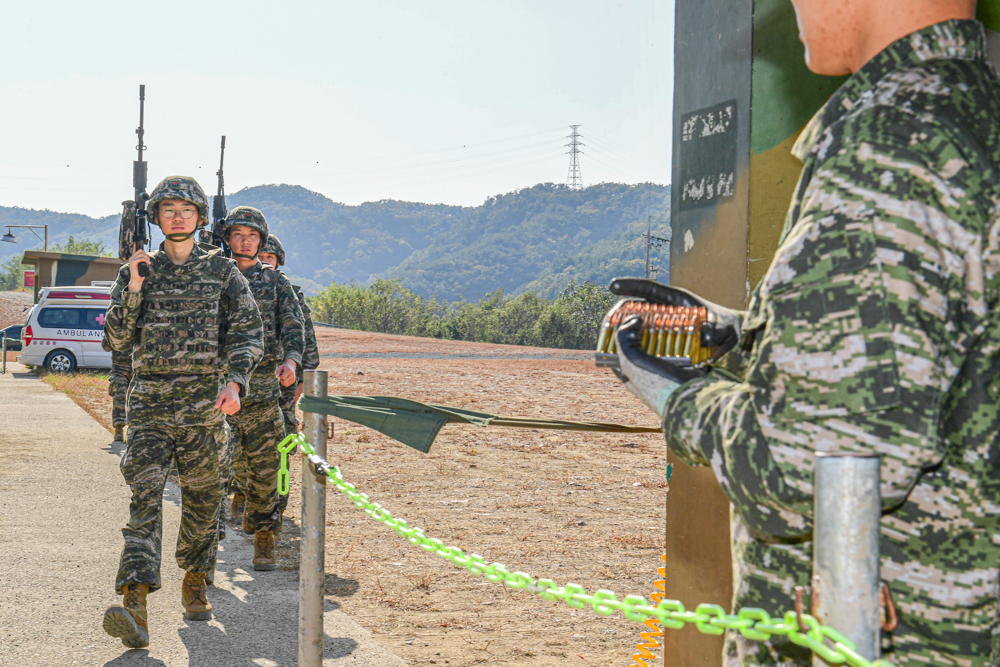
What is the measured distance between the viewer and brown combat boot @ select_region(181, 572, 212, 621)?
14.5 feet

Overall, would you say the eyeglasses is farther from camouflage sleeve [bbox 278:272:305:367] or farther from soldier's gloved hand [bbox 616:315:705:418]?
soldier's gloved hand [bbox 616:315:705:418]

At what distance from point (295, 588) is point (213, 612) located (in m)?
0.54

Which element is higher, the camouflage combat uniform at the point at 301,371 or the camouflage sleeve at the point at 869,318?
the camouflage sleeve at the point at 869,318

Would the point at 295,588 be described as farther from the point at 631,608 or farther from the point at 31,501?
the point at 631,608

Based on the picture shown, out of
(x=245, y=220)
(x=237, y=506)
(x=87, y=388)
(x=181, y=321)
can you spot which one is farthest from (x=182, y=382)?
(x=87, y=388)

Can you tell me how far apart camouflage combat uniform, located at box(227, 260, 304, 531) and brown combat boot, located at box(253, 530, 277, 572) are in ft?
0.15

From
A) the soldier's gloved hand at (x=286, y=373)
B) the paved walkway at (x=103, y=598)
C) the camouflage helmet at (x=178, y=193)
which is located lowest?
the paved walkway at (x=103, y=598)

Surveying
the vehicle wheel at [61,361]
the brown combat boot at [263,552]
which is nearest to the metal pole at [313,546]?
the brown combat boot at [263,552]

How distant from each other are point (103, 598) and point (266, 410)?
59.0 inches

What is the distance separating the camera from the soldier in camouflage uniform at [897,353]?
1103 mm

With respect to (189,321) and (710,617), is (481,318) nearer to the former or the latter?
(189,321)

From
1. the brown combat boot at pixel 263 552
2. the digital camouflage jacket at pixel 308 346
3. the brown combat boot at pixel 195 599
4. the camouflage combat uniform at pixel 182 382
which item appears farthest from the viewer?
the digital camouflage jacket at pixel 308 346

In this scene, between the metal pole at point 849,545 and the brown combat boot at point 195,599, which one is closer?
the metal pole at point 849,545

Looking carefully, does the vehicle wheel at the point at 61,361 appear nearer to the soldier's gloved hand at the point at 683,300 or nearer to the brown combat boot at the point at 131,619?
the brown combat boot at the point at 131,619
